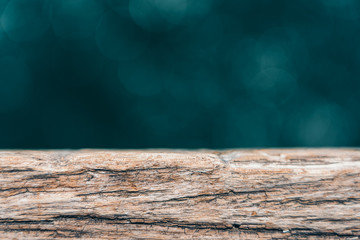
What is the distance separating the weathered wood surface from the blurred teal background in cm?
267

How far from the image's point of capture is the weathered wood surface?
106 centimetres

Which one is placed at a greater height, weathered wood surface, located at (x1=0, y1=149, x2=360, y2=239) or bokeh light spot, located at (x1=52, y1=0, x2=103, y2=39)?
bokeh light spot, located at (x1=52, y1=0, x2=103, y2=39)

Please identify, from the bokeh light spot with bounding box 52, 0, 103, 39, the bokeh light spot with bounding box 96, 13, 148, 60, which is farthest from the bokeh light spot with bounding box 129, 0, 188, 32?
the bokeh light spot with bounding box 52, 0, 103, 39

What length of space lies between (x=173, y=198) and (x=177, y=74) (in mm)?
3061

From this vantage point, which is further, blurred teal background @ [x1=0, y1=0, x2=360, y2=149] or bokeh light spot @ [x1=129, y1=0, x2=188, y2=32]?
bokeh light spot @ [x1=129, y1=0, x2=188, y2=32]

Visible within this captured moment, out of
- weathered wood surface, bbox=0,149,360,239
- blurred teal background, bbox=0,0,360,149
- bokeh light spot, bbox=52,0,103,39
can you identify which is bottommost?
weathered wood surface, bbox=0,149,360,239

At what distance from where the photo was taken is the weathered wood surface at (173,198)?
106cm

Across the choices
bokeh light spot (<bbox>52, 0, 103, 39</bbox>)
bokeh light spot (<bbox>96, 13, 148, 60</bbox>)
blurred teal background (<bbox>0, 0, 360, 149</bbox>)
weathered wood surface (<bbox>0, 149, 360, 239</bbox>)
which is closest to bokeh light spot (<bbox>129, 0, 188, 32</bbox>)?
blurred teal background (<bbox>0, 0, 360, 149</bbox>)

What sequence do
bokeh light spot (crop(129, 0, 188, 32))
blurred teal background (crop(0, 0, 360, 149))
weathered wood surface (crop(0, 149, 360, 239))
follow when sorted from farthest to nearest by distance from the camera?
bokeh light spot (crop(129, 0, 188, 32))
blurred teal background (crop(0, 0, 360, 149))
weathered wood surface (crop(0, 149, 360, 239))

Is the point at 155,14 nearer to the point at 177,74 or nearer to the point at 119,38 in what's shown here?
the point at 119,38

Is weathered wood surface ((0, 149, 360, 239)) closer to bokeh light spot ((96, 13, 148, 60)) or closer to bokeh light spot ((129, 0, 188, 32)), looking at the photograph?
bokeh light spot ((96, 13, 148, 60))

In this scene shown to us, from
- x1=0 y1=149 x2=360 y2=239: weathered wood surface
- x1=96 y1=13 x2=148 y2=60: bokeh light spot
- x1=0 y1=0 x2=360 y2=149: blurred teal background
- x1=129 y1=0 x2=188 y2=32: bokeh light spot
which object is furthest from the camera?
x1=129 y1=0 x2=188 y2=32: bokeh light spot

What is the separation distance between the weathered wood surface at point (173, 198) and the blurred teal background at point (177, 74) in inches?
105

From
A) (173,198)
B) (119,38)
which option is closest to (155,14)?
(119,38)
